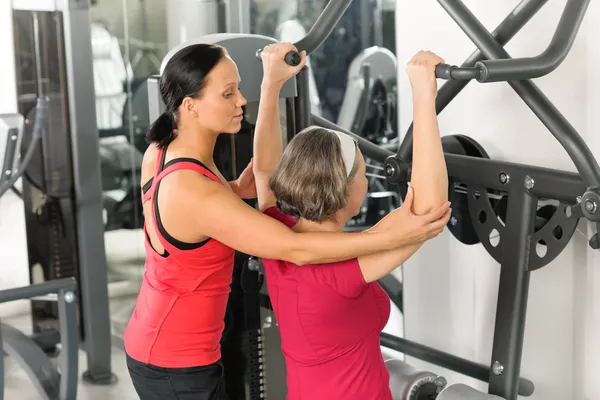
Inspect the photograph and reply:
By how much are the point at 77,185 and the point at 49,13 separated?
0.90m

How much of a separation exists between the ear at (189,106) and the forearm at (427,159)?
0.59 m

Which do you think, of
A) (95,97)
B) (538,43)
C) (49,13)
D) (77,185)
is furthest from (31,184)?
(538,43)

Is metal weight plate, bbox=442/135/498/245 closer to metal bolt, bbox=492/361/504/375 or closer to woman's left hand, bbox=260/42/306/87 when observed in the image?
metal bolt, bbox=492/361/504/375

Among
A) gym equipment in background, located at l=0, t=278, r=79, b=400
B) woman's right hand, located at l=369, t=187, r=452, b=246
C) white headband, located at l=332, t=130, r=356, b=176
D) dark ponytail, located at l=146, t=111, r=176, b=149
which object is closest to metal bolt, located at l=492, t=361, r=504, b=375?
woman's right hand, located at l=369, t=187, r=452, b=246

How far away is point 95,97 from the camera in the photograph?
4379 mm

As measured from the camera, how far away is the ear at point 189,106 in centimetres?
210

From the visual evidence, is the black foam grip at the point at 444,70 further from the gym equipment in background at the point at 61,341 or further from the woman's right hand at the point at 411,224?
the gym equipment in background at the point at 61,341

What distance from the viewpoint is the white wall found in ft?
7.81

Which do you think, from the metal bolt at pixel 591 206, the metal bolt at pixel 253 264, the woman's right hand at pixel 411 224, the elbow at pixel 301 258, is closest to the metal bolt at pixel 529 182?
the metal bolt at pixel 591 206

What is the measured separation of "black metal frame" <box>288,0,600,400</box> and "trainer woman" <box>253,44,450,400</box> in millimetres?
186

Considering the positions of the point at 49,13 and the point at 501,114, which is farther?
the point at 49,13

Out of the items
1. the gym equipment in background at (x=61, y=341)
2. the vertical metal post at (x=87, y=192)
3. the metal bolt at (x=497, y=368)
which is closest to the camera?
the metal bolt at (x=497, y=368)

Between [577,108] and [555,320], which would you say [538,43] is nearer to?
[577,108]

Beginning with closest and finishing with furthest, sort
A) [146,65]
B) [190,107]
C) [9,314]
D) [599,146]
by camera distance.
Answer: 1. [190,107]
2. [599,146]
3. [9,314]
4. [146,65]
